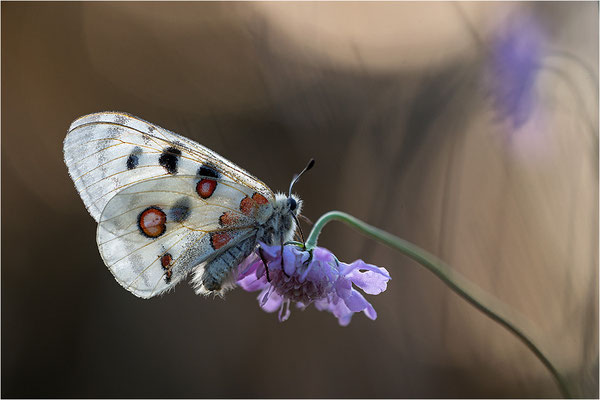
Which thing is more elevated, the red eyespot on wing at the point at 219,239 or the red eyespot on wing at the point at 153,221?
the red eyespot on wing at the point at 219,239

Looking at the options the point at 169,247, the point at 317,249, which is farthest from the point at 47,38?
the point at 317,249

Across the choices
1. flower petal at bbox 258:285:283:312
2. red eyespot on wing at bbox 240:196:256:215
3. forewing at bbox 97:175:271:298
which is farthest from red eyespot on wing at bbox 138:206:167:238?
flower petal at bbox 258:285:283:312

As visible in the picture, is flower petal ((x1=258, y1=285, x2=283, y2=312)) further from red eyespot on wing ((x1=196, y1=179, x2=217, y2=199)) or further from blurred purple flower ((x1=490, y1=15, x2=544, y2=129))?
blurred purple flower ((x1=490, y1=15, x2=544, y2=129))

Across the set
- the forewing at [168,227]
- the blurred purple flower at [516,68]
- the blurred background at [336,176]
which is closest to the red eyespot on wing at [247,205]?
the forewing at [168,227]

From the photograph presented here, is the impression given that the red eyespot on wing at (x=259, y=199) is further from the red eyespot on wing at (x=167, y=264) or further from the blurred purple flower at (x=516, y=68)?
the blurred purple flower at (x=516, y=68)

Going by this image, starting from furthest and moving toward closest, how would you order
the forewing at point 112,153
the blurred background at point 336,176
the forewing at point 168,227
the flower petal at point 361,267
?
the blurred background at point 336,176, the forewing at point 112,153, the forewing at point 168,227, the flower petal at point 361,267

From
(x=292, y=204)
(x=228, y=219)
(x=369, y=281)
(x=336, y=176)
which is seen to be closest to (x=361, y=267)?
(x=369, y=281)

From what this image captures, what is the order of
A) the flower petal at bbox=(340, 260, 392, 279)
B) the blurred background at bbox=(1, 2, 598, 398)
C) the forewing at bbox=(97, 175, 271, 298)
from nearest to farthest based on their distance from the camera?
1. the flower petal at bbox=(340, 260, 392, 279)
2. the forewing at bbox=(97, 175, 271, 298)
3. the blurred background at bbox=(1, 2, 598, 398)
